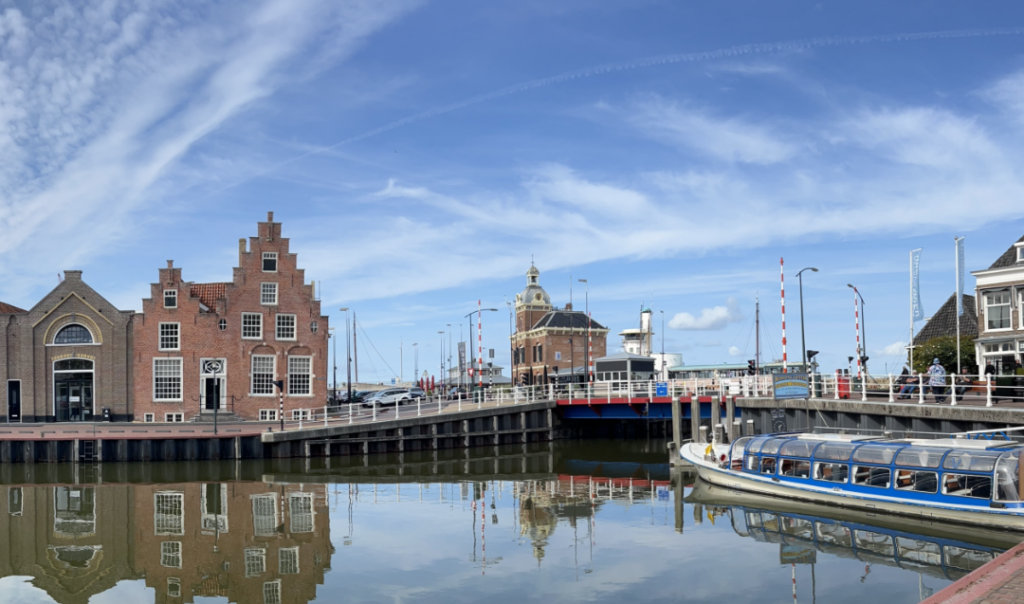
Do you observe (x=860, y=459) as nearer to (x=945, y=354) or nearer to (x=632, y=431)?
(x=945, y=354)

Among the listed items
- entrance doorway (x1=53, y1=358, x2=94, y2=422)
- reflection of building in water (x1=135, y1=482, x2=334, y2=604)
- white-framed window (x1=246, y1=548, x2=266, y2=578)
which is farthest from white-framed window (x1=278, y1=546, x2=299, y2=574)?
entrance doorway (x1=53, y1=358, x2=94, y2=422)

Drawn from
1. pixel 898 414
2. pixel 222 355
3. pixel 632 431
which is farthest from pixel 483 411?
pixel 898 414

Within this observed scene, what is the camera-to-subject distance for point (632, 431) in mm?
60031

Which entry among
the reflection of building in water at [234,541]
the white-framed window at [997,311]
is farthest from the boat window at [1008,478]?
the white-framed window at [997,311]

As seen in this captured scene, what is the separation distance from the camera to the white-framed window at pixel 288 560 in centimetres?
2119

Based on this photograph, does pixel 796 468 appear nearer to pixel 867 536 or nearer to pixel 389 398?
pixel 867 536

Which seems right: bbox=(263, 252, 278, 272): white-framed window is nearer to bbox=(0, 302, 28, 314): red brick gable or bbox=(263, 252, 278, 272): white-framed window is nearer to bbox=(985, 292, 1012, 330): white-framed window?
bbox=(0, 302, 28, 314): red brick gable

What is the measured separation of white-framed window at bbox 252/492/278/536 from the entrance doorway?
28.0 metres

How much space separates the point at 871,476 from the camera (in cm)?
2591

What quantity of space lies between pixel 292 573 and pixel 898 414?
69.9 ft

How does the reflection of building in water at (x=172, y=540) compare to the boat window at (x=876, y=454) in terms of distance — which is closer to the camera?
the reflection of building in water at (x=172, y=540)

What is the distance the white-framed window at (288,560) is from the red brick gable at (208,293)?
124ft

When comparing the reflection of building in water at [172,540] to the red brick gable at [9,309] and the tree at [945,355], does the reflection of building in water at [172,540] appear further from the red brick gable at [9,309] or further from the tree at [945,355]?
the tree at [945,355]

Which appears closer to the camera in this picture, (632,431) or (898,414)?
(898,414)
